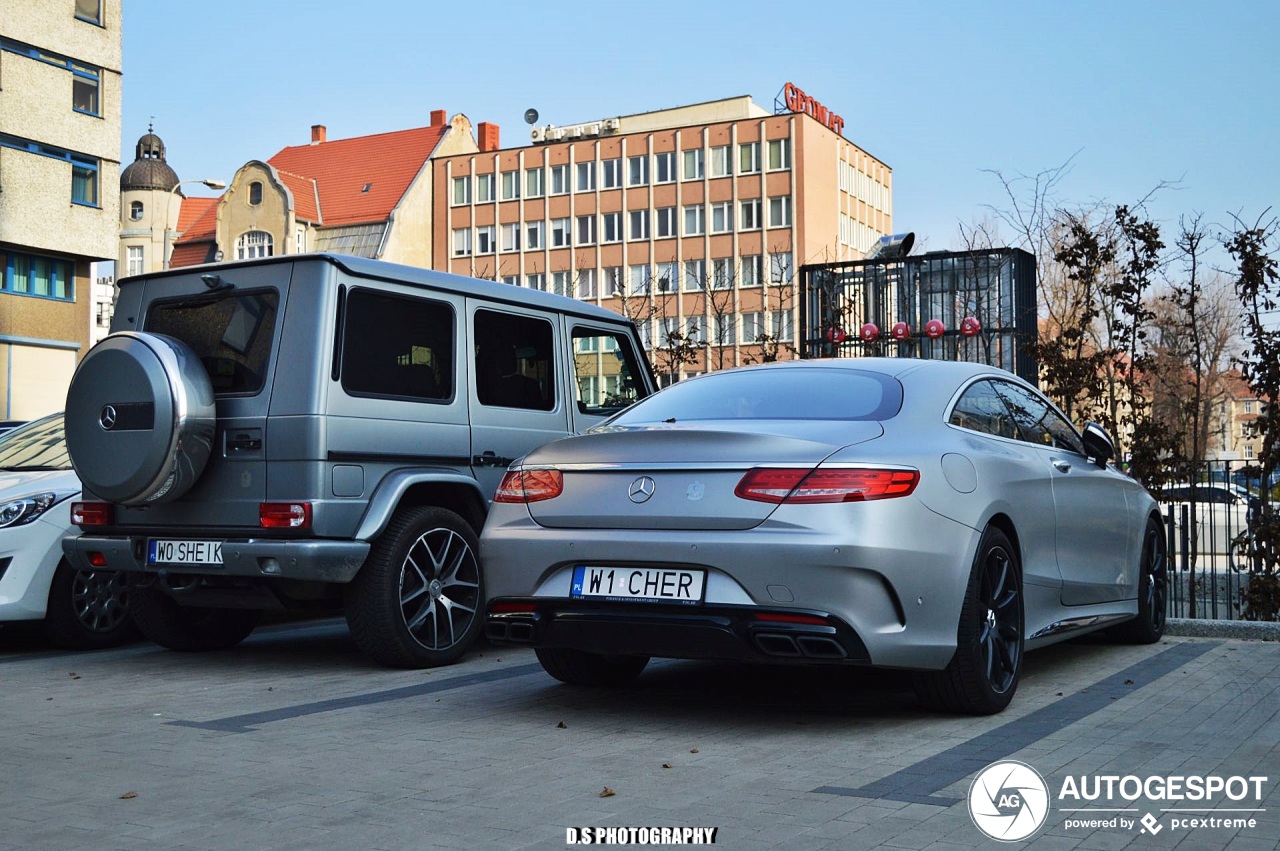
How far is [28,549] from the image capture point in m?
8.91

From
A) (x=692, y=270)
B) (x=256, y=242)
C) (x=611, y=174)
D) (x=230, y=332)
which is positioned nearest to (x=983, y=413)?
(x=230, y=332)

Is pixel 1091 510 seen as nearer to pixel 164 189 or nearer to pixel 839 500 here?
pixel 839 500

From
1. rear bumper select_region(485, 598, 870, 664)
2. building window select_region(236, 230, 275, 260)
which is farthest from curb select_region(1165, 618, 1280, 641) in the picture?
building window select_region(236, 230, 275, 260)

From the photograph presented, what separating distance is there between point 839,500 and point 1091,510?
8.55ft

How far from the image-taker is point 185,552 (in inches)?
306

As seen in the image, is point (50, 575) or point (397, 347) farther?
point (50, 575)

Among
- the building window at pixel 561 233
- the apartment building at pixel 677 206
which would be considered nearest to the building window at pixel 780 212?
the apartment building at pixel 677 206

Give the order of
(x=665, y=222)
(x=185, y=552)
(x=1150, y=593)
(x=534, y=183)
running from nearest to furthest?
1. (x=185, y=552)
2. (x=1150, y=593)
3. (x=665, y=222)
4. (x=534, y=183)

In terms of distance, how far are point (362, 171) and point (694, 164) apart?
793 inches

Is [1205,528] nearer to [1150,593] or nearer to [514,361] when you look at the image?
[1150,593]

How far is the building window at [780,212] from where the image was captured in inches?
2854

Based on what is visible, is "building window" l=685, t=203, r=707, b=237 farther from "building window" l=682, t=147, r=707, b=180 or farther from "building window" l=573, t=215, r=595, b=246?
"building window" l=573, t=215, r=595, b=246

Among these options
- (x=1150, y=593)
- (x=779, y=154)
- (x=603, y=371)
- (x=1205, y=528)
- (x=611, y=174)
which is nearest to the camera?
(x=1150, y=593)

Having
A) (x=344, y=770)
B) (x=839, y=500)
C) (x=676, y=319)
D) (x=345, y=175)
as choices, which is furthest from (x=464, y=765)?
(x=345, y=175)
